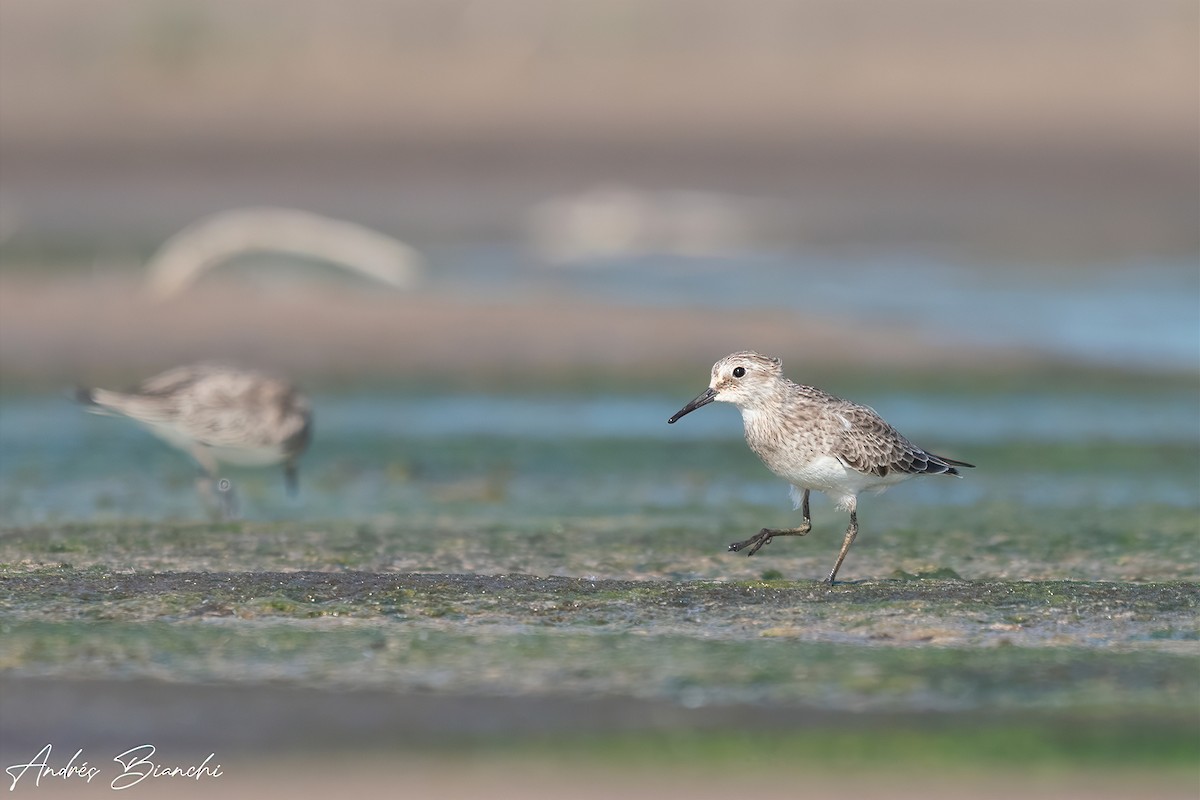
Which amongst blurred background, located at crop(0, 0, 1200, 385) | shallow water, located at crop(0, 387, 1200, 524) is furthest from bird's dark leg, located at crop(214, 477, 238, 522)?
blurred background, located at crop(0, 0, 1200, 385)

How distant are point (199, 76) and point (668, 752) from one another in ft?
103

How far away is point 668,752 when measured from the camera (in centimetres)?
618

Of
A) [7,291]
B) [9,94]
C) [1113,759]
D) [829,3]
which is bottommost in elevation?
[1113,759]

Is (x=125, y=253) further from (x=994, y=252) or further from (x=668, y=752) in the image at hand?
(x=668, y=752)

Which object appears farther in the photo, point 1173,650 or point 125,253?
point 125,253

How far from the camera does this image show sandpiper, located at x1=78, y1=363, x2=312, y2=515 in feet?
38.8

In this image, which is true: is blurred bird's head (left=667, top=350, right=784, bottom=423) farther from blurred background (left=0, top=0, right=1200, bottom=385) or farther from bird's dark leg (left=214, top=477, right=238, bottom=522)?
blurred background (left=0, top=0, right=1200, bottom=385)

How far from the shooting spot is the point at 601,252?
77.9 ft

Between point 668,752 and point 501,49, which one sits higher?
point 501,49

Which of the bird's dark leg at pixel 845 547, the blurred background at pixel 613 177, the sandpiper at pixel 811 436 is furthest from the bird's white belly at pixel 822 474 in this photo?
the blurred background at pixel 613 177

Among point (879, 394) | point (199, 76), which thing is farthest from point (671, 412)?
point (199, 76)

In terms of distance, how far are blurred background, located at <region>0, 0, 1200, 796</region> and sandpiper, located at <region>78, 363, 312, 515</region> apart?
1.27 ft

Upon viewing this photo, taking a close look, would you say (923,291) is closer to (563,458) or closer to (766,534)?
(563,458)

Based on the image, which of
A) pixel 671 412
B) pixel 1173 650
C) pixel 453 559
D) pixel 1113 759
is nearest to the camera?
pixel 1113 759
